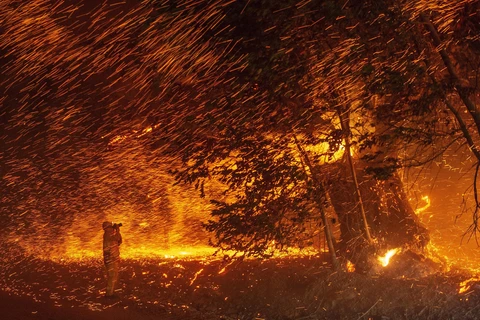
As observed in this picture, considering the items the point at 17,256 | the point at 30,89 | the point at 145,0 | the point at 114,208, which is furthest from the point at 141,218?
the point at 30,89

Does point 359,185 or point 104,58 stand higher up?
point 104,58

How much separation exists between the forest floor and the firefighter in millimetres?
249

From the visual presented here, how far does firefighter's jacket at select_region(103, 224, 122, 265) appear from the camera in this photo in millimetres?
11445

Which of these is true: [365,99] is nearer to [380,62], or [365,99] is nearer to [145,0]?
[380,62]

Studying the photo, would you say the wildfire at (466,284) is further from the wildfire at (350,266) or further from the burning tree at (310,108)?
the wildfire at (350,266)

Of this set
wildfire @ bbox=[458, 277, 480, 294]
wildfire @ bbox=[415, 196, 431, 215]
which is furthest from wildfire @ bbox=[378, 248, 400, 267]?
wildfire @ bbox=[415, 196, 431, 215]

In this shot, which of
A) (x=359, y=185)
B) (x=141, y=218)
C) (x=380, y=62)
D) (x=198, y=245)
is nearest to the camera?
(x=380, y=62)

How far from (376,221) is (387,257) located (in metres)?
0.62

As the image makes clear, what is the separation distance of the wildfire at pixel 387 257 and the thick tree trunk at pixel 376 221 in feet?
0.23

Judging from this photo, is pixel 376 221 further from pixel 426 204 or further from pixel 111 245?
pixel 111 245

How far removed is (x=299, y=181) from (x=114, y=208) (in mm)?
7925

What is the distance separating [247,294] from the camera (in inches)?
430

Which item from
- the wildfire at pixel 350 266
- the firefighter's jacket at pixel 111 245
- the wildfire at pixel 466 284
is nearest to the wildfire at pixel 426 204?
the wildfire at pixel 350 266

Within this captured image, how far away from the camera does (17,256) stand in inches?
609
